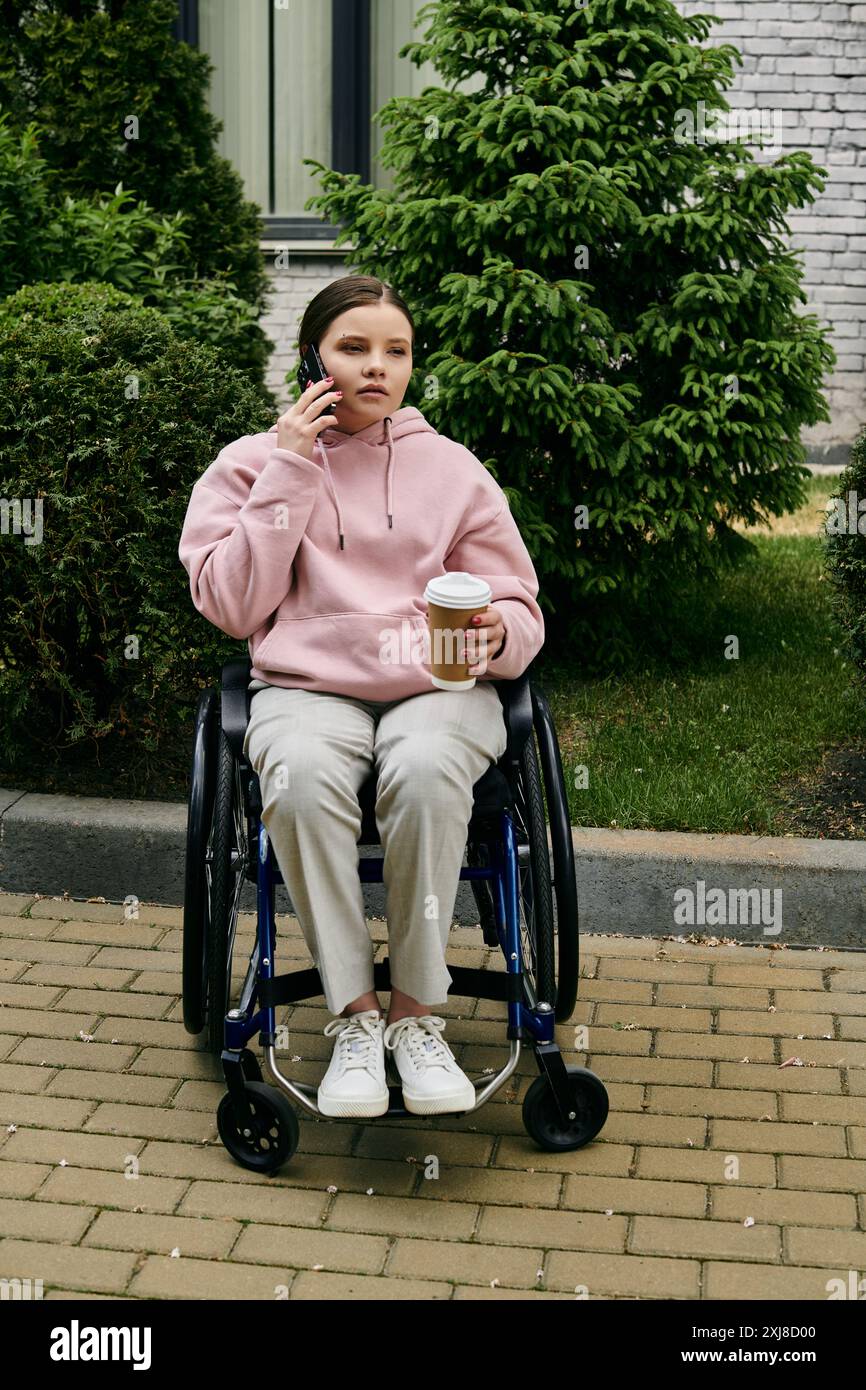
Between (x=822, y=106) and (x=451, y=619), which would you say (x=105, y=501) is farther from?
(x=822, y=106)

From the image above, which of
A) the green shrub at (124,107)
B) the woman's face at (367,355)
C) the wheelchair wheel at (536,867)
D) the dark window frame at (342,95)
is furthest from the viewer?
the dark window frame at (342,95)

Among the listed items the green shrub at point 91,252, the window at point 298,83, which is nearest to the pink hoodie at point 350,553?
the green shrub at point 91,252

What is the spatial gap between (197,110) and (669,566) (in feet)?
10.4

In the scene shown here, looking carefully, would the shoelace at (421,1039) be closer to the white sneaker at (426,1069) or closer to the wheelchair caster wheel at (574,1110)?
the white sneaker at (426,1069)

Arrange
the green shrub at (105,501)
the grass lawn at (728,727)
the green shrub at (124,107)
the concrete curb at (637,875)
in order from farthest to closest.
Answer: the green shrub at (124,107)
the grass lawn at (728,727)
the green shrub at (105,501)
the concrete curb at (637,875)

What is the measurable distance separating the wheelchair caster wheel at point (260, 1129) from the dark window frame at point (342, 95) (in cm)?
712

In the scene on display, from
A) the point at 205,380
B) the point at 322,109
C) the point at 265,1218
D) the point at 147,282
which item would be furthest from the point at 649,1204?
the point at 322,109

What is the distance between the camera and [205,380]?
159 inches

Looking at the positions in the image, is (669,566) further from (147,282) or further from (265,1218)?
(265,1218)

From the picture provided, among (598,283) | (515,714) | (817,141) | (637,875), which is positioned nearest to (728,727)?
→ (637,875)

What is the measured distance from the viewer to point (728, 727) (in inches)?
181

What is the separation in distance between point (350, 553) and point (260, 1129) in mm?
1050

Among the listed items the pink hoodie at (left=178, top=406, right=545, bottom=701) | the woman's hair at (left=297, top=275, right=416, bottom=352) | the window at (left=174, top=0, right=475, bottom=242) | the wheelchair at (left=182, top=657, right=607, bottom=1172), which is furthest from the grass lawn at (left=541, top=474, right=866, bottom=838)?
the window at (left=174, top=0, right=475, bottom=242)

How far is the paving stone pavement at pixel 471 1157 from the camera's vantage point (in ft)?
8.23
